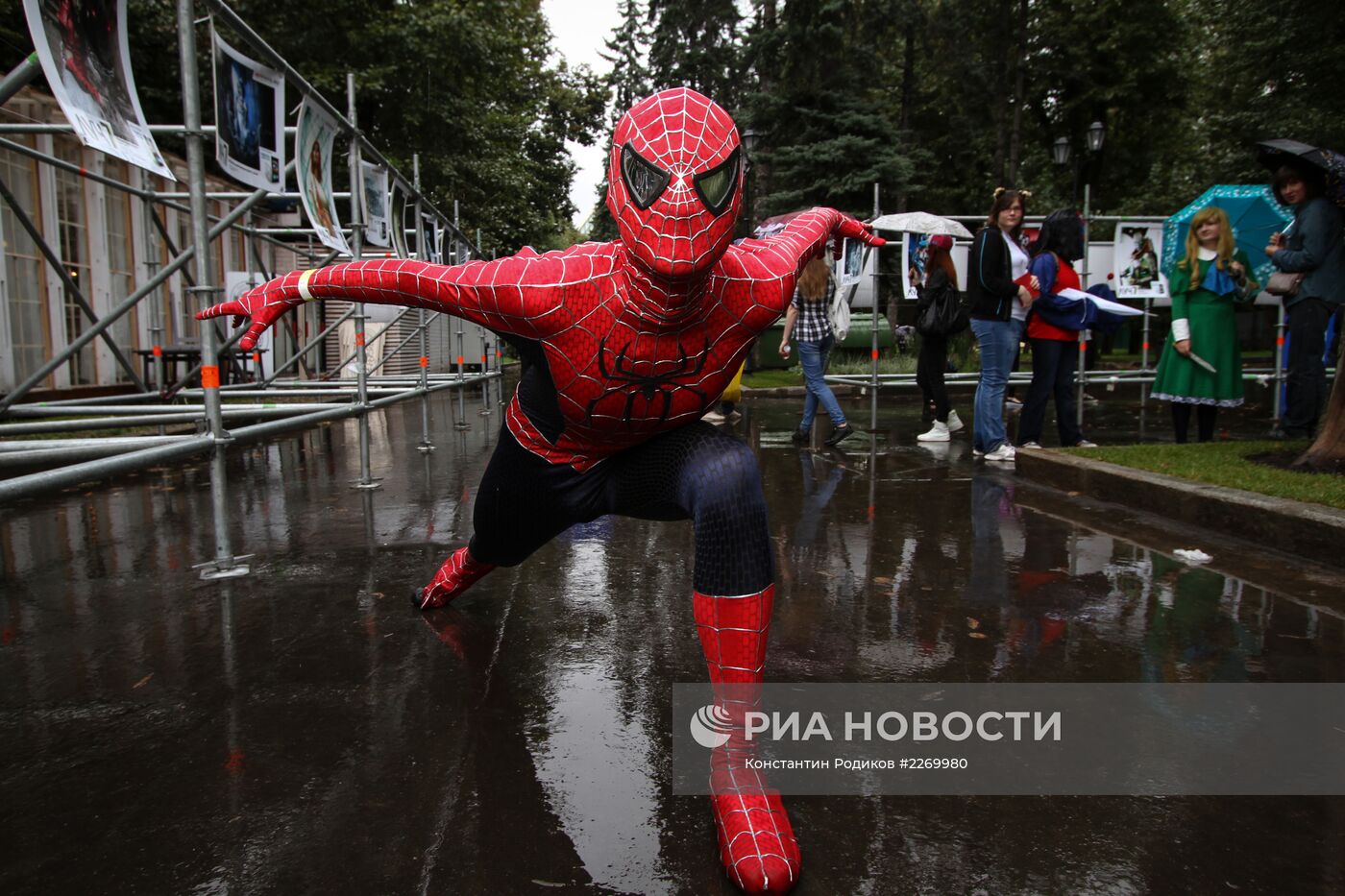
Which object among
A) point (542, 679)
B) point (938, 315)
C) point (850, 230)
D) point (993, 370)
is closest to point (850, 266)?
point (938, 315)

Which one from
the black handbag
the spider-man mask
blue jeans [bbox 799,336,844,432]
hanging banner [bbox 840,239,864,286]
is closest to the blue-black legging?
the spider-man mask

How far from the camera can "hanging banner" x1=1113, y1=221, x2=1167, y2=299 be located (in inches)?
413

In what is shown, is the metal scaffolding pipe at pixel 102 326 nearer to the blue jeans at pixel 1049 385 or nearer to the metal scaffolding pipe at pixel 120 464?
the metal scaffolding pipe at pixel 120 464

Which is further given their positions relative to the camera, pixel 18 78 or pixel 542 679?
pixel 542 679

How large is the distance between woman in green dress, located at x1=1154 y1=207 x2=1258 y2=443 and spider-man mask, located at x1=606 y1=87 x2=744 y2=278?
6.09 m

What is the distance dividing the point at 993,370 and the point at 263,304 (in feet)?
19.7

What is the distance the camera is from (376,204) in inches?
282

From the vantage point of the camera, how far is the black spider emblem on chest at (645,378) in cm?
234

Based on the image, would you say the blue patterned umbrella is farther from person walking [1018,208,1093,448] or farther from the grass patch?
the grass patch

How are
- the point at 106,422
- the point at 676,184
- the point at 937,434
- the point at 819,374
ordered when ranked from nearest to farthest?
the point at 676,184, the point at 106,422, the point at 819,374, the point at 937,434

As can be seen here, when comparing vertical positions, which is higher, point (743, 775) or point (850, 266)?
point (850, 266)

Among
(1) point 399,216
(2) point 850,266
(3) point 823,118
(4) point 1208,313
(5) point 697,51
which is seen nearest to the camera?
(4) point 1208,313

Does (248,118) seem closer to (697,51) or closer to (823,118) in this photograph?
(823,118)

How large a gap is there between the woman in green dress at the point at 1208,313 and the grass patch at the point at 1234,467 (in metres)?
0.52
